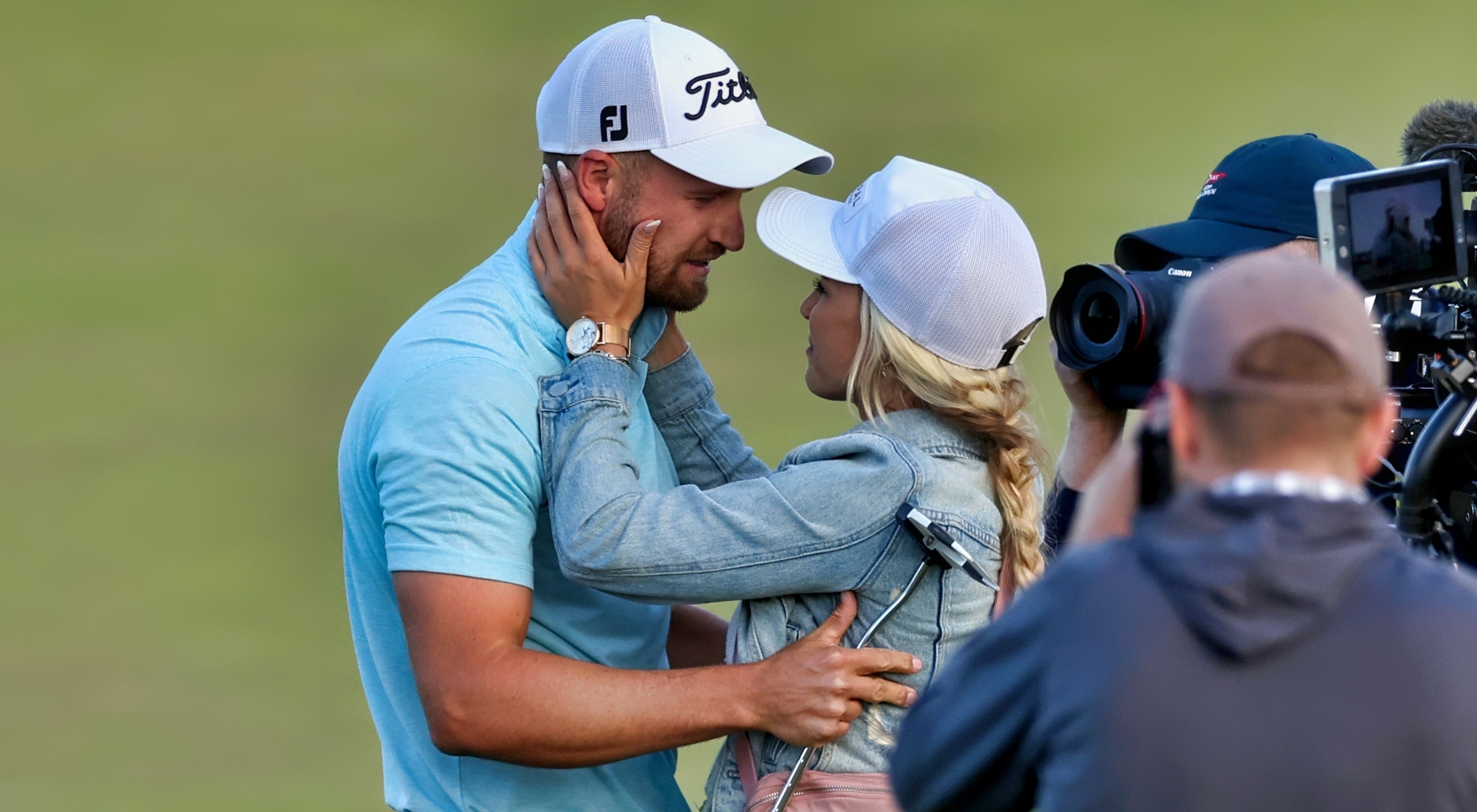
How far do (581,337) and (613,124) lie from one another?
0.27m

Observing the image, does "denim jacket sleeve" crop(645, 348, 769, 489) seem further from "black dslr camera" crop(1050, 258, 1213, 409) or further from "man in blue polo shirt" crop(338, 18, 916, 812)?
A: "black dslr camera" crop(1050, 258, 1213, 409)

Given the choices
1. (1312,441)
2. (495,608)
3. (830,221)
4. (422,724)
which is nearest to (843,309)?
(830,221)

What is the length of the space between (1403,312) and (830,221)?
0.78m

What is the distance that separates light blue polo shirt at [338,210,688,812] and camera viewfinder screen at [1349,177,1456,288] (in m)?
0.78

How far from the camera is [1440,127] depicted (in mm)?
2988

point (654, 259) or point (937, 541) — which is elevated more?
point (654, 259)

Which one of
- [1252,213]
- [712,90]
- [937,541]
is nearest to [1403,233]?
[1252,213]

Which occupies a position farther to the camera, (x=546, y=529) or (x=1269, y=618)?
(x=546, y=529)

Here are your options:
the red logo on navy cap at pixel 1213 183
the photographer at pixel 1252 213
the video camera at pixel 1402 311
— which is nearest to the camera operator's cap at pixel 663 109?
the video camera at pixel 1402 311

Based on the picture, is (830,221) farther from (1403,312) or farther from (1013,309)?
(1403,312)

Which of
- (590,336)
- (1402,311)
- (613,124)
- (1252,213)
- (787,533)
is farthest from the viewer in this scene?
(1252,213)

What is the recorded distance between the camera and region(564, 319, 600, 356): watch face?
61.8 inches

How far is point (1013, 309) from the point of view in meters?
1.52

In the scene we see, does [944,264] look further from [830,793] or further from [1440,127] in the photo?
[1440,127]
